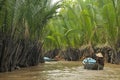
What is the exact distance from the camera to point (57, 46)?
41656 mm

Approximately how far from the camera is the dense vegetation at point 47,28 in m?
17.2

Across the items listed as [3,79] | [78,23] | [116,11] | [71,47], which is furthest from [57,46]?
[3,79]

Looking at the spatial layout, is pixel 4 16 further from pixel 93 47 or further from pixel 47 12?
pixel 93 47

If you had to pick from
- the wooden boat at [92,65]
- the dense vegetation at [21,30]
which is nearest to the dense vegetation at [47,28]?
the dense vegetation at [21,30]

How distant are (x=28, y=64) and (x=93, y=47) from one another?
11403mm

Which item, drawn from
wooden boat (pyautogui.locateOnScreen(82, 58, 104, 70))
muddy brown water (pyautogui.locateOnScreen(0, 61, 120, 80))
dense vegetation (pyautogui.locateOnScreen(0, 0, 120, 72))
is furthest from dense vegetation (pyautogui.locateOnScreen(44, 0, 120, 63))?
muddy brown water (pyautogui.locateOnScreen(0, 61, 120, 80))

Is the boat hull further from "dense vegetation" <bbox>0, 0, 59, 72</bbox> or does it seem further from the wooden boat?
"dense vegetation" <bbox>0, 0, 59, 72</bbox>

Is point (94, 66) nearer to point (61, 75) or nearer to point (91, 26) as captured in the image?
point (61, 75)

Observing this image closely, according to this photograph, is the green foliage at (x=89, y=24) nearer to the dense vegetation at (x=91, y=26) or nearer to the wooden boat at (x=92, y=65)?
the dense vegetation at (x=91, y=26)

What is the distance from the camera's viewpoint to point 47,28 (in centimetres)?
2839

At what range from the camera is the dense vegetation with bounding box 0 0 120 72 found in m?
17.2

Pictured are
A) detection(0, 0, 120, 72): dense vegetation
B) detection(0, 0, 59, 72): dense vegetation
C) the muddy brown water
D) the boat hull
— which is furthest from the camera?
the boat hull

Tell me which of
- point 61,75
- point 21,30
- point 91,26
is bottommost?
point 61,75

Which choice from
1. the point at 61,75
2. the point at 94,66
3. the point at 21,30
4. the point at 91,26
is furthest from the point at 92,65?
the point at 91,26
